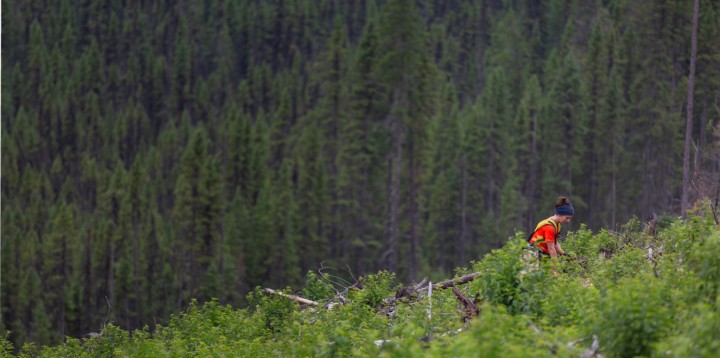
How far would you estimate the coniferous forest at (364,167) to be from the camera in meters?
57.5

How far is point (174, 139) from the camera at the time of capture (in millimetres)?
103812

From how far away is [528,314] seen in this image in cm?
1138

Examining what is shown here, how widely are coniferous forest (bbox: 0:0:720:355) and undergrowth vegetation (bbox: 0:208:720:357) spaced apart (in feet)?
60.0

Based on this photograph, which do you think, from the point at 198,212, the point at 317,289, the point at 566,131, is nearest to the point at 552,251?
the point at 317,289

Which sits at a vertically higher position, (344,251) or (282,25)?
(282,25)

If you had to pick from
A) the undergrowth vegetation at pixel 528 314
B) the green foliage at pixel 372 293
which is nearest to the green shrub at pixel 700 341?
the undergrowth vegetation at pixel 528 314

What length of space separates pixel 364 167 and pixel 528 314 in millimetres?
52830

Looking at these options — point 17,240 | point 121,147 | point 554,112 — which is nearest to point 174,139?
point 121,147

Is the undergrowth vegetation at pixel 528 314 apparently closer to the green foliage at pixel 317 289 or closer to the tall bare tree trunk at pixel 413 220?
the green foliage at pixel 317 289

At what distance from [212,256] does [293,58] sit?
58.4 meters

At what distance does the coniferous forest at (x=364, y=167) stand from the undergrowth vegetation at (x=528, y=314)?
60.0 feet

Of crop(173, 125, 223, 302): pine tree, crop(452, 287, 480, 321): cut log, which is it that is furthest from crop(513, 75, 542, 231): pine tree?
crop(452, 287, 480, 321): cut log

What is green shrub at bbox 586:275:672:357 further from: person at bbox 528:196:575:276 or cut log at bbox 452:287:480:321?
person at bbox 528:196:575:276

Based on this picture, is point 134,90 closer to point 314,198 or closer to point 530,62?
point 530,62
